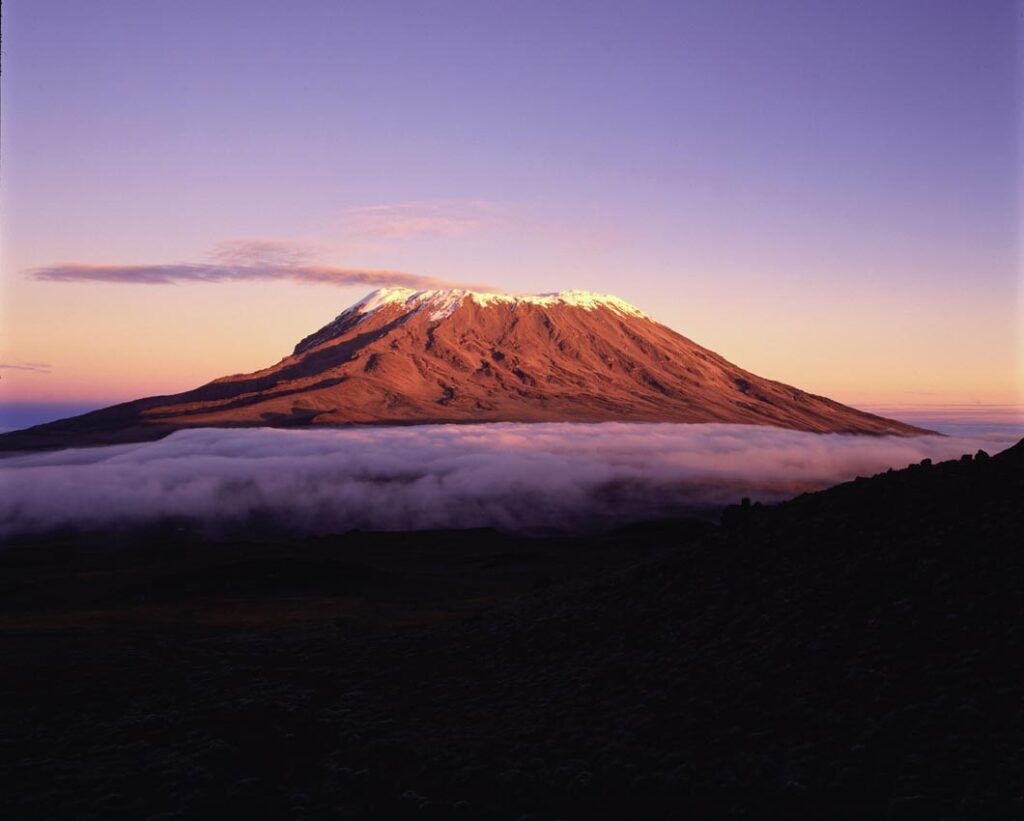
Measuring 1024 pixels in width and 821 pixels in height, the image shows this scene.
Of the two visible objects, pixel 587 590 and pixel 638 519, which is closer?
pixel 587 590

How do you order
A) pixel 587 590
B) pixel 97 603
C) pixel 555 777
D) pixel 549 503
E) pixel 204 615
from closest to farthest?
pixel 555 777, pixel 587 590, pixel 204 615, pixel 97 603, pixel 549 503

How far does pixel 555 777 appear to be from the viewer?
68.7 feet

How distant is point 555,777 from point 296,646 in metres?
23.6

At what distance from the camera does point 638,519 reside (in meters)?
162

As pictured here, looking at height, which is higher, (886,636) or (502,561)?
(886,636)

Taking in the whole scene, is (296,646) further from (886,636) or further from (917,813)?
(917,813)

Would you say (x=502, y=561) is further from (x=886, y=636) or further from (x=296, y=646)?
(x=886, y=636)

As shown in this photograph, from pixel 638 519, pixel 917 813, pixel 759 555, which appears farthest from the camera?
pixel 638 519

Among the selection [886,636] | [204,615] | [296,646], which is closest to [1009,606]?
[886,636]

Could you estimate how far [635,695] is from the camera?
25828 mm

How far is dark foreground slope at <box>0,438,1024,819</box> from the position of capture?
18.7 m

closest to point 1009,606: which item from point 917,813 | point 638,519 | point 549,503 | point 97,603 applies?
point 917,813

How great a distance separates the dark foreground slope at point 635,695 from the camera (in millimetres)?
18656

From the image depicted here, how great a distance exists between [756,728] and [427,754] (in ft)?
27.2
